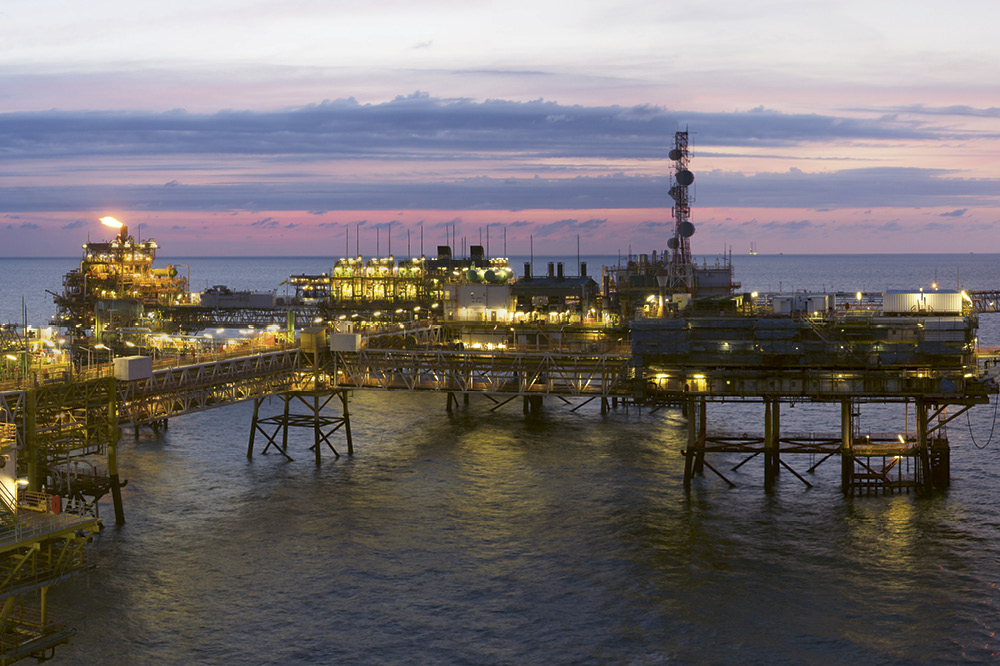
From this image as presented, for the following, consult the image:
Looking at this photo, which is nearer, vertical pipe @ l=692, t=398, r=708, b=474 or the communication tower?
vertical pipe @ l=692, t=398, r=708, b=474

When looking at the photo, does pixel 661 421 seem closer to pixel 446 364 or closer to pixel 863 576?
pixel 446 364

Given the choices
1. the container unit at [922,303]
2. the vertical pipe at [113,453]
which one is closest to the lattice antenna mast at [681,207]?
the container unit at [922,303]

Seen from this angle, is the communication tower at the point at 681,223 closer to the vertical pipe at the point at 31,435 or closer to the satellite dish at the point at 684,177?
the satellite dish at the point at 684,177

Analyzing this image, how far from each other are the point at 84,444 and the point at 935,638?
48.8m

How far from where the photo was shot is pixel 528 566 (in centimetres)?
5541

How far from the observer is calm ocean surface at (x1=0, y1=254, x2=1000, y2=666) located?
45469 mm

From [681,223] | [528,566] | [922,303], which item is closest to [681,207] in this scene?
[681,223]

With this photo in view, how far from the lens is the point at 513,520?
211ft

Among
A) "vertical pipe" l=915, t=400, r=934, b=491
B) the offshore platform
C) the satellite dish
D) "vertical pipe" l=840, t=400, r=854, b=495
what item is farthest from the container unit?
the satellite dish

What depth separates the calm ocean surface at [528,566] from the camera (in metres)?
45.5

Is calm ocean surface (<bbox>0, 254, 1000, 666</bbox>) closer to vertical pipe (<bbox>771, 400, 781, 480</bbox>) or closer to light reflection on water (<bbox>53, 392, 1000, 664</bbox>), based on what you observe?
light reflection on water (<bbox>53, 392, 1000, 664</bbox>)

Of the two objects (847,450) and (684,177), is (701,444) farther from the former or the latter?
(684,177)

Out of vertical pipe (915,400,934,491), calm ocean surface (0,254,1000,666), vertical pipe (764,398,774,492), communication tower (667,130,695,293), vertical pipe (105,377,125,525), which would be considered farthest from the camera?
communication tower (667,130,695,293)

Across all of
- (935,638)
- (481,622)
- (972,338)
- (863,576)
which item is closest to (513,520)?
(481,622)
